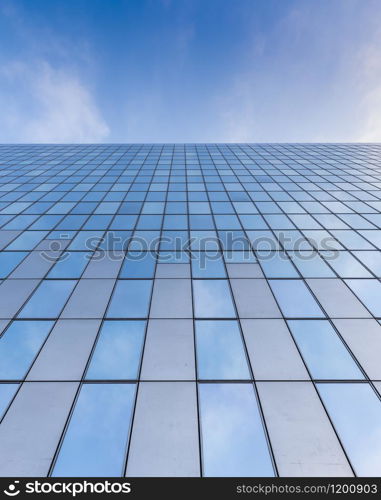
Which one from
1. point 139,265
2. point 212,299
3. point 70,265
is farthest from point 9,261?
point 212,299

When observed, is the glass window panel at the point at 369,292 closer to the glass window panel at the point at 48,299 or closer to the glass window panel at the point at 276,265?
the glass window panel at the point at 276,265

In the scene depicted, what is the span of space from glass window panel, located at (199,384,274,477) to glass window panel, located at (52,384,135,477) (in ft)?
5.84

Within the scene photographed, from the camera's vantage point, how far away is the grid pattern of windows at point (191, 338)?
504 centimetres

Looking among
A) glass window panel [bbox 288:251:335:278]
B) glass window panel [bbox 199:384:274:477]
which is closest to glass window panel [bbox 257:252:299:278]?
glass window panel [bbox 288:251:335:278]

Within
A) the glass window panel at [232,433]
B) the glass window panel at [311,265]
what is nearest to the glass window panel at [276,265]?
the glass window panel at [311,265]

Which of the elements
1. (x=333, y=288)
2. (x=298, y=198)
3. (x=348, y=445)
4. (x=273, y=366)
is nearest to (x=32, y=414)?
(x=273, y=366)

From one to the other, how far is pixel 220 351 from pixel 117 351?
300 centimetres

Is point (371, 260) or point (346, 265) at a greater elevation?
point (371, 260)

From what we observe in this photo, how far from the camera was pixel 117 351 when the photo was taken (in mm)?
6934

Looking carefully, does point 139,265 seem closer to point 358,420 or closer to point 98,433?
point 98,433

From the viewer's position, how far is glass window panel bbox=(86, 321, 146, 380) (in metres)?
6.38

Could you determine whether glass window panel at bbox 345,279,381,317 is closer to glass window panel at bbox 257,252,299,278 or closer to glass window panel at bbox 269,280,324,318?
glass window panel at bbox 269,280,324,318

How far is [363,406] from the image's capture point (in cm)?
572

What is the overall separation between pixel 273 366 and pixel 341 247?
760 cm
